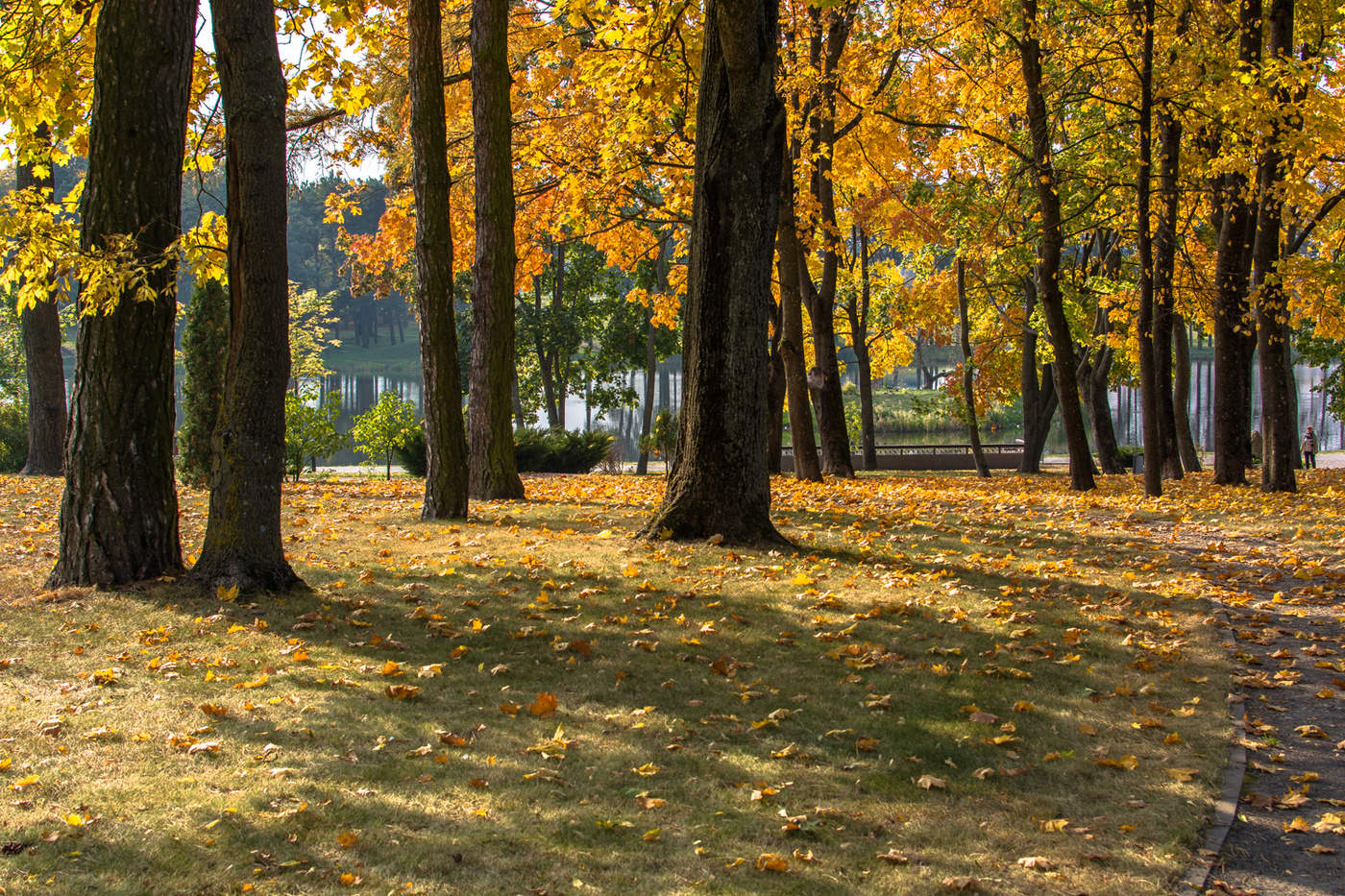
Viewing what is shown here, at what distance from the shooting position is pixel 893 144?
18.3 meters

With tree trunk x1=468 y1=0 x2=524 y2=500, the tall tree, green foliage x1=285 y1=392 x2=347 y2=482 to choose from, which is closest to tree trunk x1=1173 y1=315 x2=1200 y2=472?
tree trunk x1=468 y1=0 x2=524 y2=500

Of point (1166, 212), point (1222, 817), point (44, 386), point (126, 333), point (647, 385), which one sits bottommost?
point (1222, 817)

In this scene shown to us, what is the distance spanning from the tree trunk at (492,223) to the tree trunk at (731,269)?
4120mm

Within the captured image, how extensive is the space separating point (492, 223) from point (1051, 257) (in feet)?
31.0

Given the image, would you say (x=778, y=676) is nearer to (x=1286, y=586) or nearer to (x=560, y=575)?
(x=560, y=575)

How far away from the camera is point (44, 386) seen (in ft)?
57.4

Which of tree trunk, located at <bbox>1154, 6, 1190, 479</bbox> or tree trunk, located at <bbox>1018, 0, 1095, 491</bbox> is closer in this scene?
tree trunk, located at <bbox>1154, 6, 1190, 479</bbox>

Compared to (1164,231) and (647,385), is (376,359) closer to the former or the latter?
(647,385)

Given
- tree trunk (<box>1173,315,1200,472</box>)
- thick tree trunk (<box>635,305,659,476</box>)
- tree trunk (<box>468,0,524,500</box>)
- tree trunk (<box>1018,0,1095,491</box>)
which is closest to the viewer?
tree trunk (<box>468,0,524,500</box>)

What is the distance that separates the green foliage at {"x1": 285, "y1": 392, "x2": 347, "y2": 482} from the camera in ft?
64.5

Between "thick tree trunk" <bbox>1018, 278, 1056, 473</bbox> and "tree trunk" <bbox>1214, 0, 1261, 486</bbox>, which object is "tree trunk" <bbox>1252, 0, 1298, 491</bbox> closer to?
"tree trunk" <bbox>1214, 0, 1261, 486</bbox>

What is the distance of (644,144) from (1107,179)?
7742mm

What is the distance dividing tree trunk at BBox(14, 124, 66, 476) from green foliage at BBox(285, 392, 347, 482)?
3.83 m

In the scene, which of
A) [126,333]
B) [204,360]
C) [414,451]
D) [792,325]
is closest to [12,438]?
[414,451]
